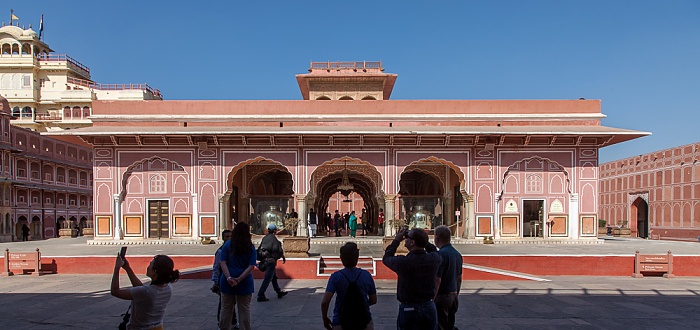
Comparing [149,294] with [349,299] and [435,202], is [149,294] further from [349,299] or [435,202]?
[435,202]

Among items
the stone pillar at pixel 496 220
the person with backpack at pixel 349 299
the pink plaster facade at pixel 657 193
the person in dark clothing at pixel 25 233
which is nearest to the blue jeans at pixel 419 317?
the person with backpack at pixel 349 299

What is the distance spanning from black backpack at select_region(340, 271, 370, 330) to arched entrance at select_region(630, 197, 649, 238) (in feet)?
141

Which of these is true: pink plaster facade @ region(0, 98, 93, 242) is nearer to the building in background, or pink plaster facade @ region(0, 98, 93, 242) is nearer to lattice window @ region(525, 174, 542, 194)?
the building in background

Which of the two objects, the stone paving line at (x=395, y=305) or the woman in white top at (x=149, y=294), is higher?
the woman in white top at (x=149, y=294)

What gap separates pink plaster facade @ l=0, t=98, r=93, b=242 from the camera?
1083 inches

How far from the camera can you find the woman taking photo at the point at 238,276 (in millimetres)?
5344

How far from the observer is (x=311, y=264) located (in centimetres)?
1184

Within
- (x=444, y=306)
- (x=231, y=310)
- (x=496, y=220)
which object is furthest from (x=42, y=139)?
(x=444, y=306)

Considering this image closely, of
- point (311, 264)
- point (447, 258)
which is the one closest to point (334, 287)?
point (447, 258)

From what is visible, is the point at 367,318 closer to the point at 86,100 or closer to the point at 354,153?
the point at 354,153

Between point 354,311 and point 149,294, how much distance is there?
152cm

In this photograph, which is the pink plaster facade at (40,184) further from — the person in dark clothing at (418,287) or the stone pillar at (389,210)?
the person in dark clothing at (418,287)

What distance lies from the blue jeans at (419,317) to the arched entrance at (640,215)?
1675 inches

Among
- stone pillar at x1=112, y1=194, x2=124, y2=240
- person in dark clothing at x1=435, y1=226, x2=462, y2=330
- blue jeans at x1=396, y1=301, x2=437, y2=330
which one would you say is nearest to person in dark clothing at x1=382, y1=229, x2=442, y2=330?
blue jeans at x1=396, y1=301, x2=437, y2=330
